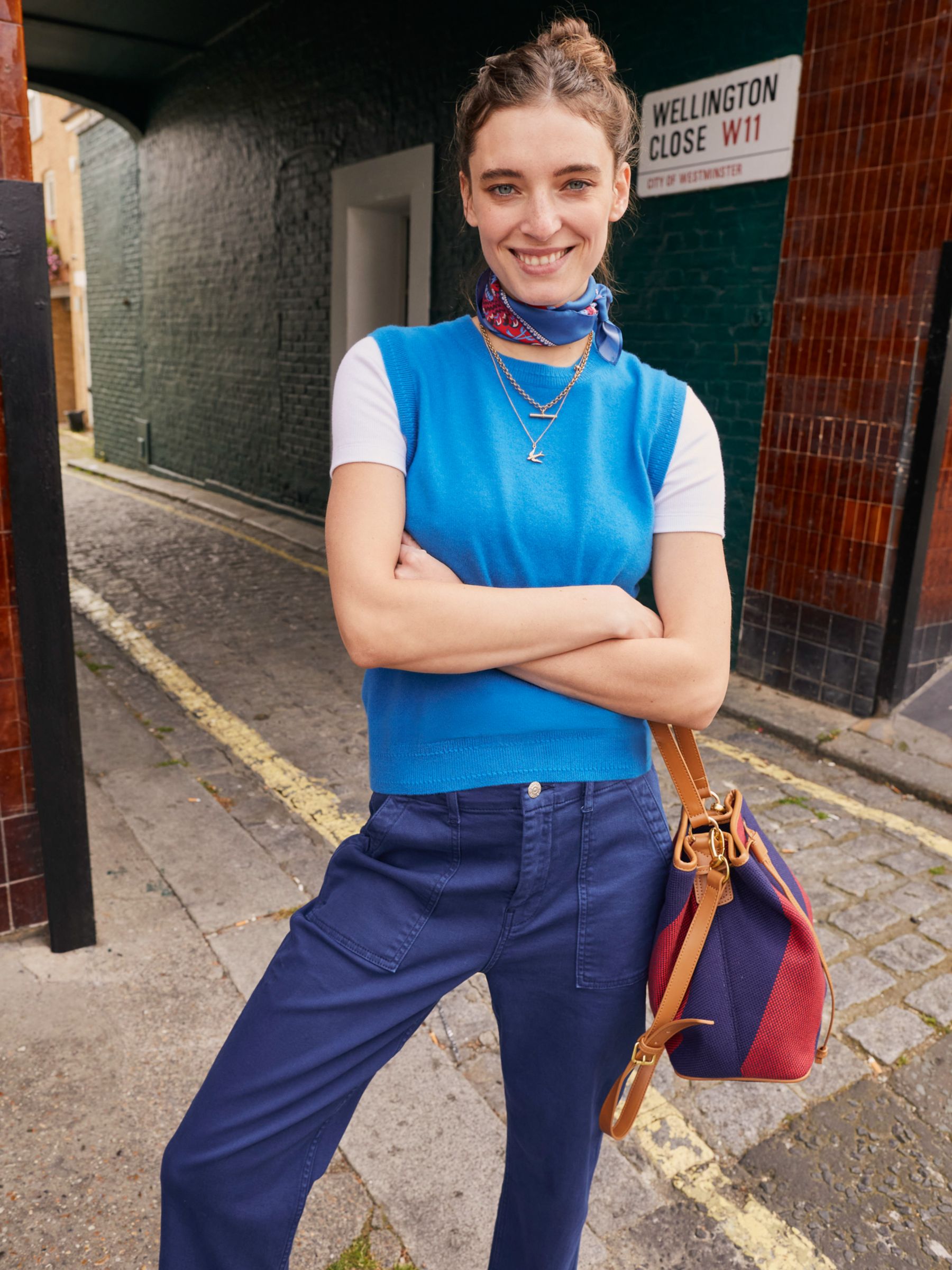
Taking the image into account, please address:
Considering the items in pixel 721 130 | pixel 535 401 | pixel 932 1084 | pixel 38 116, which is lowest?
pixel 932 1084

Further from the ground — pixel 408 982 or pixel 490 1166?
pixel 408 982

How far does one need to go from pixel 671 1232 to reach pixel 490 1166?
1.45 feet

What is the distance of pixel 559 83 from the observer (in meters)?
1.47

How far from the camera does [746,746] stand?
5.36 metres

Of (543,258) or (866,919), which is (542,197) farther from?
(866,919)

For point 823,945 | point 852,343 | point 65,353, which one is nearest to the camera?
point 823,945

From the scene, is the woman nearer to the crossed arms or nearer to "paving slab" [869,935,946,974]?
the crossed arms

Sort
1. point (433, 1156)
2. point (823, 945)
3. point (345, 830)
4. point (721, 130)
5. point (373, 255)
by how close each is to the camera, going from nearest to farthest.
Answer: point (433, 1156) → point (823, 945) → point (345, 830) → point (721, 130) → point (373, 255)

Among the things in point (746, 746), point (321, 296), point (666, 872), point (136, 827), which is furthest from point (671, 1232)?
point (321, 296)

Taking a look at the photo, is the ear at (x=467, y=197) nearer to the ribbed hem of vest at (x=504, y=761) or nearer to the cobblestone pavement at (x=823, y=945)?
the ribbed hem of vest at (x=504, y=761)

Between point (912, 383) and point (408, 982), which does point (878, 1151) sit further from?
point (912, 383)

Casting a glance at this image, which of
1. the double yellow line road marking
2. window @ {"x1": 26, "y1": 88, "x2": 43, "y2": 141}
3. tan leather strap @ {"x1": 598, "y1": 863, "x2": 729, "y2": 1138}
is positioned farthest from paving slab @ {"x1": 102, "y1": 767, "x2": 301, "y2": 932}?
window @ {"x1": 26, "y1": 88, "x2": 43, "y2": 141}

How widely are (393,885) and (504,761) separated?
0.25m

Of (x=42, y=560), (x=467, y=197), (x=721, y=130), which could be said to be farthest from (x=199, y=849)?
(x=721, y=130)
